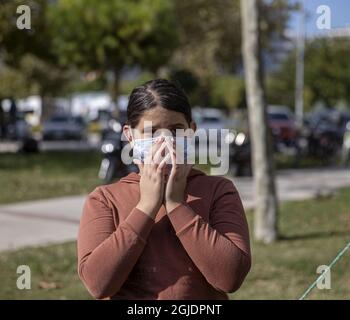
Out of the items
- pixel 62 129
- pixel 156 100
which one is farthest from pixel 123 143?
pixel 62 129

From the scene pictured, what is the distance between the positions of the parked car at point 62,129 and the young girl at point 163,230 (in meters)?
33.7

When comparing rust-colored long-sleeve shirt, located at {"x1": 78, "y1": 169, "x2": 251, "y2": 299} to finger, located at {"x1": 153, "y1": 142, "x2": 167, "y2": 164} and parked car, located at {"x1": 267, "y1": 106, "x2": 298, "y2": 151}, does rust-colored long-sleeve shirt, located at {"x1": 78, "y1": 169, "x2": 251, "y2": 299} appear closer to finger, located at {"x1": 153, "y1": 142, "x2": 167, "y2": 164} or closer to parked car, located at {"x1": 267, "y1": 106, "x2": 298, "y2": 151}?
finger, located at {"x1": 153, "y1": 142, "x2": 167, "y2": 164}

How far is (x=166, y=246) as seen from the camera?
2055mm

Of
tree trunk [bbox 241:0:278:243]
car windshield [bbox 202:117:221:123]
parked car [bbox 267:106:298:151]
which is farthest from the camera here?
car windshield [bbox 202:117:221:123]

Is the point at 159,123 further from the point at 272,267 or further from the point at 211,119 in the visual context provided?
the point at 211,119

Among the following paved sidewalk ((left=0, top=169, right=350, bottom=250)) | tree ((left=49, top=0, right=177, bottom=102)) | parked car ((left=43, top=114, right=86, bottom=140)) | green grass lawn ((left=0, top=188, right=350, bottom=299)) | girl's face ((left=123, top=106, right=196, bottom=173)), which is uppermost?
tree ((left=49, top=0, right=177, bottom=102))

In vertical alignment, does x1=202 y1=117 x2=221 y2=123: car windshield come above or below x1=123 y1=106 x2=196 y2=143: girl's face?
above

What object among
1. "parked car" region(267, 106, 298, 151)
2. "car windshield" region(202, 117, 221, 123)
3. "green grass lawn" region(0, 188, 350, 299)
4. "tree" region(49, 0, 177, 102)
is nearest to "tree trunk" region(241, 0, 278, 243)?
"green grass lawn" region(0, 188, 350, 299)

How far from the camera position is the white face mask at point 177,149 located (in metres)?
2.01

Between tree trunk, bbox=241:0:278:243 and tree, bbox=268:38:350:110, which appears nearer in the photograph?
tree trunk, bbox=241:0:278:243

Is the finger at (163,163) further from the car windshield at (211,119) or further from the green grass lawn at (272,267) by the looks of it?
the car windshield at (211,119)

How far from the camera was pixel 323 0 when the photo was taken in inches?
136

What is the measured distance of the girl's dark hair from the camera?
7.18ft

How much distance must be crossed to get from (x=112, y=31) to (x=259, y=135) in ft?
43.5
